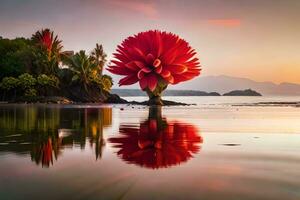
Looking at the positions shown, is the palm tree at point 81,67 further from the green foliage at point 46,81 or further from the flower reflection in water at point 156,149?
the flower reflection in water at point 156,149

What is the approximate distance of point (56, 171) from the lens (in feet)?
16.8

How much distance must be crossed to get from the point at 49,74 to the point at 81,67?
4.99m

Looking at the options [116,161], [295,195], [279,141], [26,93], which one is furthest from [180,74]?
[26,93]

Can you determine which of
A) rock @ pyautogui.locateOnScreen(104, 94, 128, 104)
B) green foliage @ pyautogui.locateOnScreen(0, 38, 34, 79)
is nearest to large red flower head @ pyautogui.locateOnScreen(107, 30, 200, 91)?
rock @ pyautogui.locateOnScreen(104, 94, 128, 104)

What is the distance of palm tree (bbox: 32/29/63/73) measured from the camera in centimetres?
6088

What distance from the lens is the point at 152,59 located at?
2336 cm

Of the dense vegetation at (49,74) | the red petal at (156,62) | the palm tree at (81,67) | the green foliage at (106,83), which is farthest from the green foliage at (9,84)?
the red petal at (156,62)

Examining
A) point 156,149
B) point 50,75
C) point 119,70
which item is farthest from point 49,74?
point 156,149

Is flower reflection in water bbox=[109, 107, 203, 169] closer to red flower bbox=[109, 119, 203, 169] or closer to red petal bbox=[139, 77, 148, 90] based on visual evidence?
red flower bbox=[109, 119, 203, 169]

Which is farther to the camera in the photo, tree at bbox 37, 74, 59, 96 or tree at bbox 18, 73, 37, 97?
tree at bbox 37, 74, 59, 96

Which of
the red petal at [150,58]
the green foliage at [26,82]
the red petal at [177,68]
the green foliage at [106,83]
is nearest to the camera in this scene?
the red petal at [150,58]

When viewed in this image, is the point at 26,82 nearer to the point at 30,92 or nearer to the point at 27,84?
the point at 27,84

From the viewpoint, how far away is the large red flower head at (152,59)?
2328 centimetres

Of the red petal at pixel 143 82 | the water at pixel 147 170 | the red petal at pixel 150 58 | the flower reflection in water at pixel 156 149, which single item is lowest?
the water at pixel 147 170
